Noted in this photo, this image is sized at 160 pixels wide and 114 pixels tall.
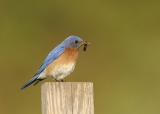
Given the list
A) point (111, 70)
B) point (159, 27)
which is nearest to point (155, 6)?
point (159, 27)

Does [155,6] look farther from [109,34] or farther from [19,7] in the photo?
[19,7]

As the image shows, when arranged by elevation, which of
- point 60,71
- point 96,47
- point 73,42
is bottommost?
point 60,71

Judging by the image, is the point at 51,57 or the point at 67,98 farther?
the point at 51,57

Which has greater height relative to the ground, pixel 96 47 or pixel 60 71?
pixel 96 47

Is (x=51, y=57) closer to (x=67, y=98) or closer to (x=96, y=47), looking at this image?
(x=67, y=98)

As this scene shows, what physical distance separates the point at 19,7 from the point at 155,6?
2760 millimetres

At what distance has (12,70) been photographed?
12359 millimetres

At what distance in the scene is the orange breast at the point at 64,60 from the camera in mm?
7098

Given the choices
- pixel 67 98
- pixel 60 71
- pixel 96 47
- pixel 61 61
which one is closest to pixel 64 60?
pixel 61 61

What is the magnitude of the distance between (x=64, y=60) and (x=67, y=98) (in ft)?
6.95

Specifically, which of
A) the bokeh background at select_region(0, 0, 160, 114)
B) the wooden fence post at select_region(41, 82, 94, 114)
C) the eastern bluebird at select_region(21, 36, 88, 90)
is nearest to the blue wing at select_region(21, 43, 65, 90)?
the eastern bluebird at select_region(21, 36, 88, 90)

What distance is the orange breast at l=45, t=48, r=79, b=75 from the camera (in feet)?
23.3

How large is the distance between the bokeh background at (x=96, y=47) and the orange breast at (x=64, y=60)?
445cm

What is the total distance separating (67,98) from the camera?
5.04 metres
